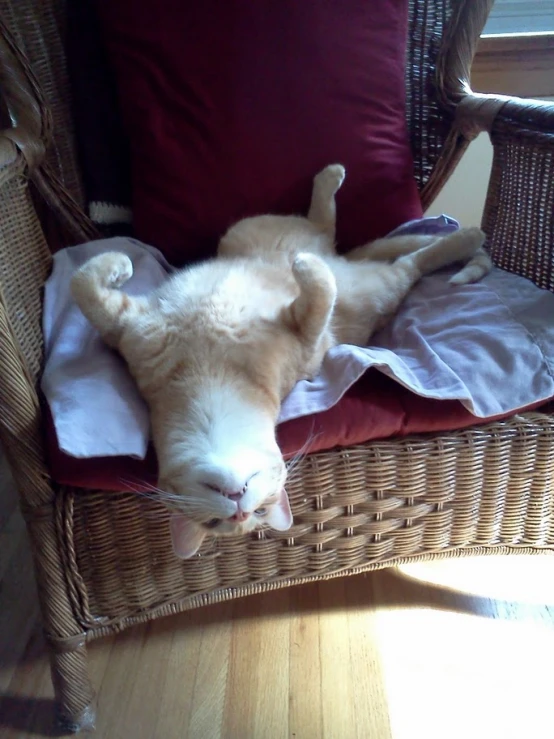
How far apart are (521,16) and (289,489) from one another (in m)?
1.73

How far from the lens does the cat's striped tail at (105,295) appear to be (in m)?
1.06

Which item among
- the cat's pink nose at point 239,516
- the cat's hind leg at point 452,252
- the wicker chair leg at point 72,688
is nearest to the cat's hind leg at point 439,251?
the cat's hind leg at point 452,252

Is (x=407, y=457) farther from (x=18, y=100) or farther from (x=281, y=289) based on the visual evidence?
(x=18, y=100)

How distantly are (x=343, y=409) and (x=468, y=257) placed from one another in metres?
0.55

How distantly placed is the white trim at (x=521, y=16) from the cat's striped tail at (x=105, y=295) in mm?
1509

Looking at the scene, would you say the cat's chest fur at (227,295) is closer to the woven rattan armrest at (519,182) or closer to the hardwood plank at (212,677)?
the woven rattan armrest at (519,182)

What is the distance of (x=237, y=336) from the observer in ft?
3.50

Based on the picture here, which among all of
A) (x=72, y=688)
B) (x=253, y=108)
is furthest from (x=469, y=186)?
(x=72, y=688)

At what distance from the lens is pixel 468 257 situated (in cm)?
133

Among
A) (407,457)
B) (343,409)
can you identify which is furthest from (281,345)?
(407,457)

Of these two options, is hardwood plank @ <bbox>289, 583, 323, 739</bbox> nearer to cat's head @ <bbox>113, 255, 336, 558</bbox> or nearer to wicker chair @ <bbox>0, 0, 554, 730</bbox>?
wicker chair @ <bbox>0, 0, 554, 730</bbox>

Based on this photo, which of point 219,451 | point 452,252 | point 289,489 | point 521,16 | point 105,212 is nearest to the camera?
point 219,451

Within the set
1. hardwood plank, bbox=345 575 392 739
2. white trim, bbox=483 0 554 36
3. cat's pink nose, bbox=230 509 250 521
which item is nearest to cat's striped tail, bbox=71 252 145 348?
cat's pink nose, bbox=230 509 250 521

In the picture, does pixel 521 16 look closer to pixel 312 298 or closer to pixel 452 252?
pixel 452 252
